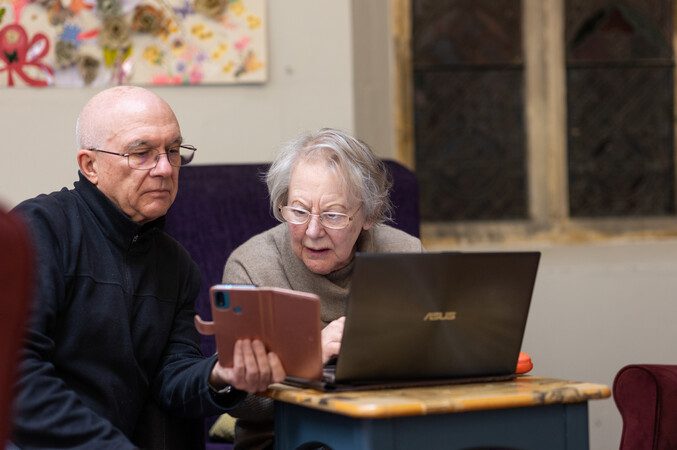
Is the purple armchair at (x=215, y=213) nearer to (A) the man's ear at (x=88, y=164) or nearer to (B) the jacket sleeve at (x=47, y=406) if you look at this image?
(A) the man's ear at (x=88, y=164)

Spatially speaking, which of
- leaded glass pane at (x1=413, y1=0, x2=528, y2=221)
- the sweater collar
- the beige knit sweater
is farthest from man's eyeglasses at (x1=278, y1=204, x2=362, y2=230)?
leaded glass pane at (x1=413, y1=0, x2=528, y2=221)

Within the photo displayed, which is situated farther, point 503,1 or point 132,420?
point 503,1

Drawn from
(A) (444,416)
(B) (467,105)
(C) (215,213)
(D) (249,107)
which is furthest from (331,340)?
(B) (467,105)

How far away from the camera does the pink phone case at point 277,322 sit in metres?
1.98

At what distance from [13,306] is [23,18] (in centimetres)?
264

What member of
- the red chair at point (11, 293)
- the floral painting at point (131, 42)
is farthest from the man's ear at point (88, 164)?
the floral painting at point (131, 42)

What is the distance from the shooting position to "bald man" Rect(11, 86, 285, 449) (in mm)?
2248

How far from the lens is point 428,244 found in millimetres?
4207

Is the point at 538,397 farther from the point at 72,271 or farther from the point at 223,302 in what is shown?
the point at 72,271

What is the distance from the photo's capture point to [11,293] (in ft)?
3.88

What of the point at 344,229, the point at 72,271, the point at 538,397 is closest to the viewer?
the point at 538,397

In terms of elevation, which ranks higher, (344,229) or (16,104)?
(16,104)

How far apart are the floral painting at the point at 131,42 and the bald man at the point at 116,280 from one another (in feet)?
4.36

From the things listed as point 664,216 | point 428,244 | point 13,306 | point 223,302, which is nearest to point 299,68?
point 428,244
